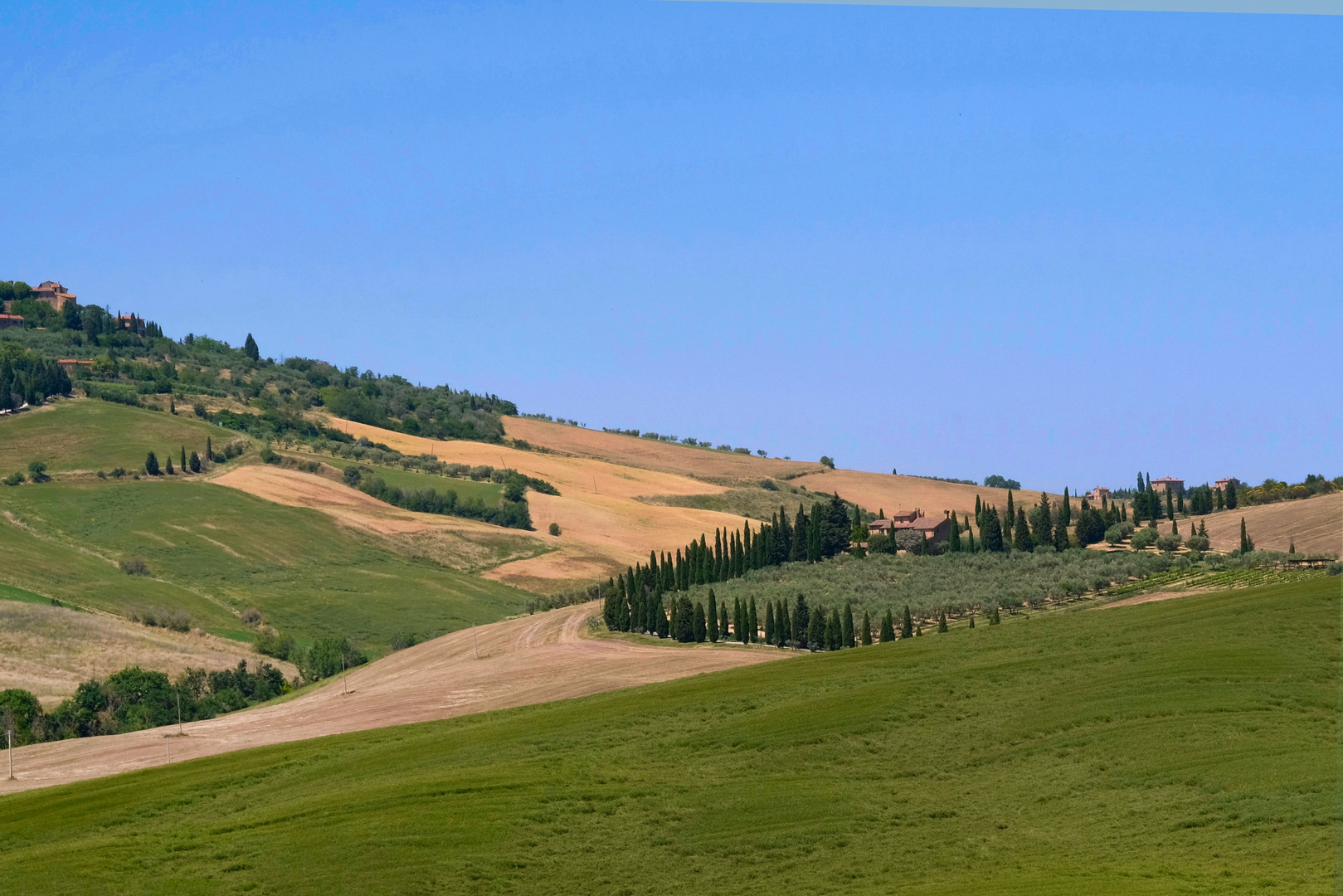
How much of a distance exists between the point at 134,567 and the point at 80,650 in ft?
95.1

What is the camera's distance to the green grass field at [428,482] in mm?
161250

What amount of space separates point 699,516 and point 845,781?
123554 millimetres

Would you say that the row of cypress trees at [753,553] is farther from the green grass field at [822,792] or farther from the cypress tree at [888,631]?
the green grass field at [822,792]

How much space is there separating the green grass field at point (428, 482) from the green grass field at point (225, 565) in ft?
71.5

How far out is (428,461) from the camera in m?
180

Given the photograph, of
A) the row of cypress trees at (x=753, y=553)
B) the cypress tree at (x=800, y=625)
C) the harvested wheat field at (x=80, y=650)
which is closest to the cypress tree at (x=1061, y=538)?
the row of cypress trees at (x=753, y=553)

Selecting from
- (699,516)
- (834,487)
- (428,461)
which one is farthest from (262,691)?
(834,487)

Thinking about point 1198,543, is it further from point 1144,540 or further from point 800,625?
point 800,625

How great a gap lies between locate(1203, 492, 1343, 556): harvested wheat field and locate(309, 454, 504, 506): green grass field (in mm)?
85105

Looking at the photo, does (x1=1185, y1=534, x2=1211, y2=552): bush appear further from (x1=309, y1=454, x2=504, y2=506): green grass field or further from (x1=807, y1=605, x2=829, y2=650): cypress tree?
(x1=309, y1=454, x2=504, y2=506): green grass field

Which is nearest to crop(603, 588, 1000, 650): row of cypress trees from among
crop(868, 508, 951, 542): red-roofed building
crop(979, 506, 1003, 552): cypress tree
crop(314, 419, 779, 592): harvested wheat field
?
crop(979, 506, 1003, 552): cypress tree

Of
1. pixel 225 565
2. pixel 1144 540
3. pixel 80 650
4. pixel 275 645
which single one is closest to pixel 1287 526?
pixel 1144 540

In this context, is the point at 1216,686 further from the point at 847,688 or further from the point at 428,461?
the point at 428,461

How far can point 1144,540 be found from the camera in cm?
9281
